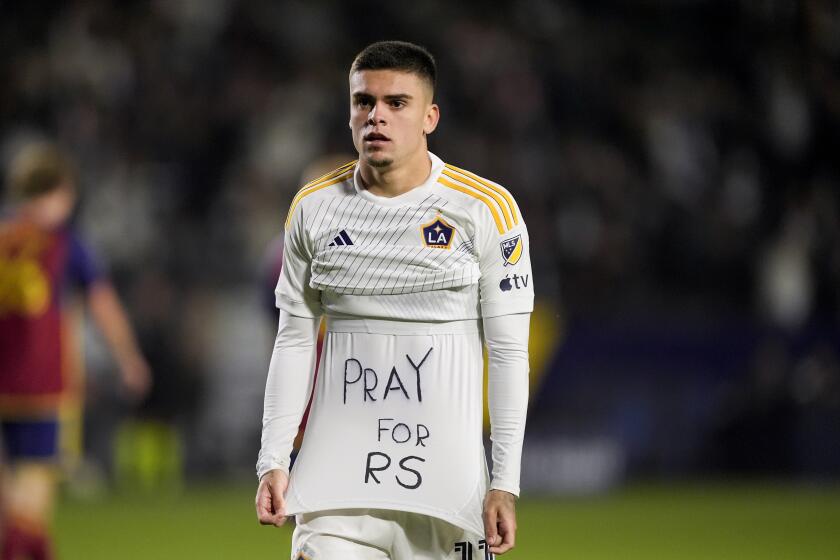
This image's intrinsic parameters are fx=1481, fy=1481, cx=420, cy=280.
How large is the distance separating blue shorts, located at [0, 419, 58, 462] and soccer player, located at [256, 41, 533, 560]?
340 centimetres

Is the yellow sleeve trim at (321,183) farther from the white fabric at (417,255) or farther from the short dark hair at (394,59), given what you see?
the short dark hair at (394,59)

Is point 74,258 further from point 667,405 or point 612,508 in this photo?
point 667,405

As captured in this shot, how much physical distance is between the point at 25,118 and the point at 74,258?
7916 mm

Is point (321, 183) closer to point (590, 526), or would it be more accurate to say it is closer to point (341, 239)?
point (341, 239)

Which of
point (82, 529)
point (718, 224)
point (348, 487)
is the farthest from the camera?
point (718, 224)

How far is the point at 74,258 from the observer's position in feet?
23.7

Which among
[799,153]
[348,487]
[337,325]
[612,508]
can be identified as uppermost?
[799,153]

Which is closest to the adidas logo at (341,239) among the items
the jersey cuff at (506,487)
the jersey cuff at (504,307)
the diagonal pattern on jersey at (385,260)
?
the diagonal pattern on jersey at (385,260)

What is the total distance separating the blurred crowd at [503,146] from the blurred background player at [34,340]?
5956 millimetres

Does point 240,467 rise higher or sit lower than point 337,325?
lower

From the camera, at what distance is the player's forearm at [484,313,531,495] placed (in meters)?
3.76

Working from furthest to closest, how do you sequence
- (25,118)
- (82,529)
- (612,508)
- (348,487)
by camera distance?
(25,118)
(612,508)
(82,529)
(348,487)

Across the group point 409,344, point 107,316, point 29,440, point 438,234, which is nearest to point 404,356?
point 409,344

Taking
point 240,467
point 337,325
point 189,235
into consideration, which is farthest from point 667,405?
point 337,325
